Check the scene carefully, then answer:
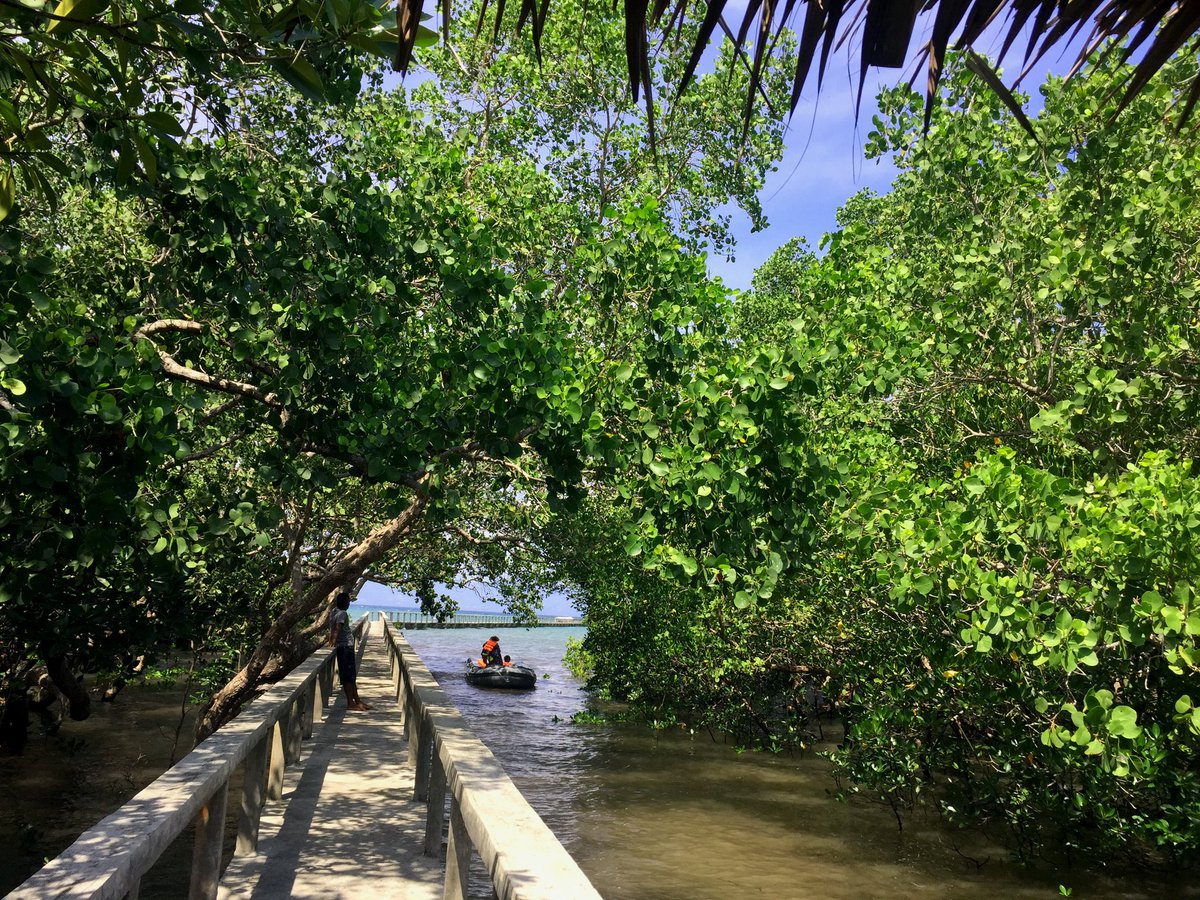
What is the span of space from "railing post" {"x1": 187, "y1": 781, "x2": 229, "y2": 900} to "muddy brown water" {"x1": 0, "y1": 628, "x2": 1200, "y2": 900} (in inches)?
204

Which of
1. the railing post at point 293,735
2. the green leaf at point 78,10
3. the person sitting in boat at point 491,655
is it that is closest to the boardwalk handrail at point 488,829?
the railing post at point 293,735

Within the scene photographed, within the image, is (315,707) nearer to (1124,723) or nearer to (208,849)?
(208,849)

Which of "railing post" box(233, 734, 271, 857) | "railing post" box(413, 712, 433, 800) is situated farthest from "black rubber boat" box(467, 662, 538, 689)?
"railing post" box(233, 734, 271, 857)

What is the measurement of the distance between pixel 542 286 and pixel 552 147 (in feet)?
30.7

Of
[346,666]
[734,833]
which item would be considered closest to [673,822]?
[734,833]

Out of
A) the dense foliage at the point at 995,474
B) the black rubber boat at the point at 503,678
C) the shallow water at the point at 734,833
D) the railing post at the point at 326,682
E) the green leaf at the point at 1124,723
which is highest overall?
the dense foliage at the point at 995,474

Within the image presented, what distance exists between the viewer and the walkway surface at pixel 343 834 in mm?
5398

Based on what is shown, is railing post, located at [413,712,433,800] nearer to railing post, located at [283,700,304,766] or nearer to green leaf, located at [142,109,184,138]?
railing post, located at [283,700,304,766]

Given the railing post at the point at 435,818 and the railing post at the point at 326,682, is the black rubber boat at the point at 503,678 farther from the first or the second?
the railing post at the point at 435,818

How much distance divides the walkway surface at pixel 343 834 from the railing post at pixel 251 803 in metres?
0.08

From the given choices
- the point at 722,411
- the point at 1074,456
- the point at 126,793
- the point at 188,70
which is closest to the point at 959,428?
the point at 1074,456

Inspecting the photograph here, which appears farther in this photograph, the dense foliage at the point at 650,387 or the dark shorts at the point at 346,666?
the dark shorts at the point at 346,666

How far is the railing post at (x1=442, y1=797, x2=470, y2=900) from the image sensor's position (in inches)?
169

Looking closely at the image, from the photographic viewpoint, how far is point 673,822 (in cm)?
1398
